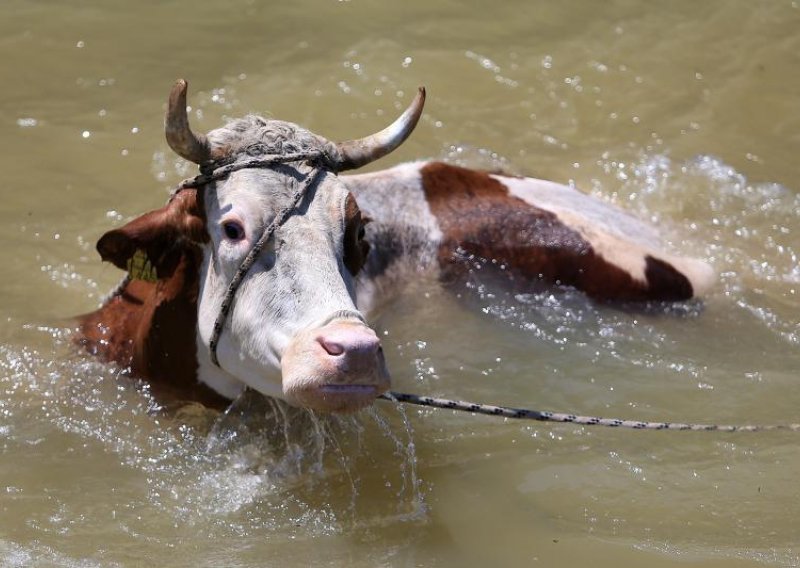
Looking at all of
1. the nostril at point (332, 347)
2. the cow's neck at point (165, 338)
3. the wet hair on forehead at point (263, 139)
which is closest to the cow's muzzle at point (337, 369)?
the nostril at point (332, 347)

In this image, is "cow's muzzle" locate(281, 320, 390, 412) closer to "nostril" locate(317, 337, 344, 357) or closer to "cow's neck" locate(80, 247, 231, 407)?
"nostril" locate(317, 337, 344, 357)

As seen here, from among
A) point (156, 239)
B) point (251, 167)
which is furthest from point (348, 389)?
point (156, 239)

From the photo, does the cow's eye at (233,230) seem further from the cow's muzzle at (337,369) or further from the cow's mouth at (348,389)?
the cow's mouth at (348,389)

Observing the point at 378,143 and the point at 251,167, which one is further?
the point at 378,143

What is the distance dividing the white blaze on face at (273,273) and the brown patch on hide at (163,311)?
0.15 m

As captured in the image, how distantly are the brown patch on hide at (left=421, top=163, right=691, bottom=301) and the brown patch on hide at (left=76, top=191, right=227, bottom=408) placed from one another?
166cm

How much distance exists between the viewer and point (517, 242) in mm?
6758

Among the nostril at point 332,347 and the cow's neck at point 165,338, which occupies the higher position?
the nostril at point 332,347

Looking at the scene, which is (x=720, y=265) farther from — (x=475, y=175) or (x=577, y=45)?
(x=577, y=45)

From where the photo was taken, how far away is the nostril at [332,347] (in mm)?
4305

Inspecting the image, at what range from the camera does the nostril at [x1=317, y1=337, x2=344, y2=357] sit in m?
4.30

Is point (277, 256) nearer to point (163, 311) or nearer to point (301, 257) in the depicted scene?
point (301, 257)

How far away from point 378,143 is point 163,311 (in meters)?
1.22

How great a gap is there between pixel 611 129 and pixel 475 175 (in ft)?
8.75
